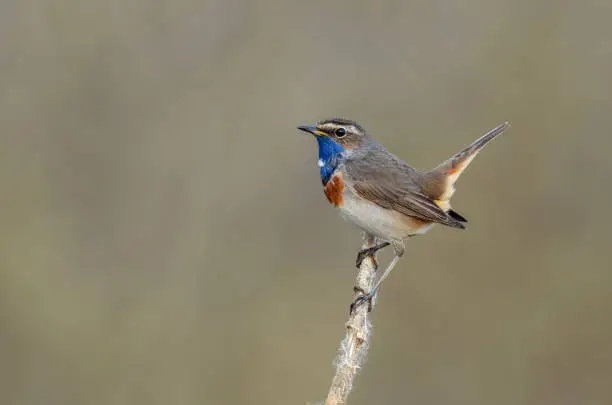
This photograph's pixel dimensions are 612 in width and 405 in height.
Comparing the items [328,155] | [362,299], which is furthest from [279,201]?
[362,299]

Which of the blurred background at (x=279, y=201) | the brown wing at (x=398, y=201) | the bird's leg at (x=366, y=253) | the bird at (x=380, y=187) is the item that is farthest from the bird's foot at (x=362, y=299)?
the blurred background at (x=279, y=201)

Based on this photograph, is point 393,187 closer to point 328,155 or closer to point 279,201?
point 328,155

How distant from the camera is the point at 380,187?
23.1 feet

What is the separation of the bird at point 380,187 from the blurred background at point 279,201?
6.92ft

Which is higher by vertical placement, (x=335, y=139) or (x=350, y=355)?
(x=335, y=139)

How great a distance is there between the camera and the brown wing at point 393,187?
6941 mm

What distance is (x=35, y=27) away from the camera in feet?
31.4

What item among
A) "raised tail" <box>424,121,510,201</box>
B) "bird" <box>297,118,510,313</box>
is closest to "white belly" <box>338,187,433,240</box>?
"bird" <box>297,118,510,313</box>

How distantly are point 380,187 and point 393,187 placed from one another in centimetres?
12

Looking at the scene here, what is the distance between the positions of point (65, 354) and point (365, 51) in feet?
16.1

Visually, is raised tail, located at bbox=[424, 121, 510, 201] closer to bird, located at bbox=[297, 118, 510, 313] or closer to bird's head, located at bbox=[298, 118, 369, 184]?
bird, located at bbox=[297, 118, 510, 313]

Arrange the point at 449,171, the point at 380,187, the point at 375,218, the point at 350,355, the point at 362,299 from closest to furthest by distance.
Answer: the point at 350,355
the point at 362,299
the point at 375,218
the point at 380,187
the point at 449,171

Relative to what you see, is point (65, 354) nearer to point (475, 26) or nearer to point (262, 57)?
point (262, 57)

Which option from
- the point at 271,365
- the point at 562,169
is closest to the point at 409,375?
the point at 271,365
